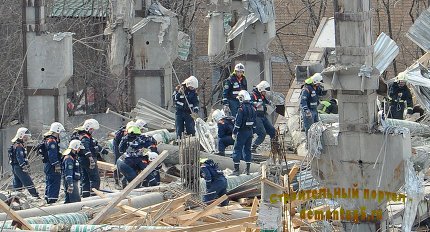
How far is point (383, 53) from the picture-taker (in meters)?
24.6

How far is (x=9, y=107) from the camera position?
41688mm

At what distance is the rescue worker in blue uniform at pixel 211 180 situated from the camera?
2650cm

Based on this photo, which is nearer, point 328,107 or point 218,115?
point 218,115

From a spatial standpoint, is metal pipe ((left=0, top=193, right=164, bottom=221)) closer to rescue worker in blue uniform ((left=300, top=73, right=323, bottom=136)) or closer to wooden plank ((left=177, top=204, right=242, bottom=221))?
wooden plank ((left=177, top=204, right=242, bottom=221))

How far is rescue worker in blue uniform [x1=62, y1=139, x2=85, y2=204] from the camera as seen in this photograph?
26891mm

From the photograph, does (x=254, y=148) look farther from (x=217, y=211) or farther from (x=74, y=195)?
(x=217, y=211)

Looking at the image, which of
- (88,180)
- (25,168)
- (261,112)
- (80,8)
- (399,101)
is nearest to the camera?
(25,168)

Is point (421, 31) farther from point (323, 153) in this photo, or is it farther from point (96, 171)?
point (96, 171)

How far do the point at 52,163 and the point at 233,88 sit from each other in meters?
Result: 4.42

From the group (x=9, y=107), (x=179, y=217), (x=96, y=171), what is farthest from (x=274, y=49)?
(x=179, y=217)

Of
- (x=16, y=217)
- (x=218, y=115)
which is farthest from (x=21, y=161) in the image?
(x=16, y=217)

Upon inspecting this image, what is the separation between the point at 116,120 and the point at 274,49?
36.1 ft

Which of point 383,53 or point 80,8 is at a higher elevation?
point 80,8

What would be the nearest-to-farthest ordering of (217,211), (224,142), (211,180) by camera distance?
(217,211) → (211,180) → (224,142)
